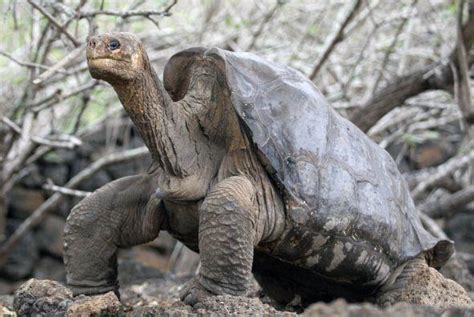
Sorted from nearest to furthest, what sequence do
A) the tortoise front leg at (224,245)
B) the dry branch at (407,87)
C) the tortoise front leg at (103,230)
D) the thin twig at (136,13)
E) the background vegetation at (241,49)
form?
the tortoise front leg at (224,245)
the tortoise front leg at (103,230)
the thin twig at (136,13)
the dry branch at (407,87)
the background vegetation at (241,49)

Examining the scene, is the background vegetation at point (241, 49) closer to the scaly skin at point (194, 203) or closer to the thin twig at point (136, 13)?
the thin twig at point (136, 13)

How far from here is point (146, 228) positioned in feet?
10.8

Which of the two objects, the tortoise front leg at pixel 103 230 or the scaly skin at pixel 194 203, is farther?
the tortoise front leg at pixel 103 230

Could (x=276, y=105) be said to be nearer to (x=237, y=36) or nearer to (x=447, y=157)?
(x=237, y=36)

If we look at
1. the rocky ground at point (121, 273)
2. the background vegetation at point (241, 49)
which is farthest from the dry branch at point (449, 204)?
the rocky ground at point (121, 273)

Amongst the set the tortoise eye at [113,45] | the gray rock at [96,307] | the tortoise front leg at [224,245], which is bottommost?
the gray rock at [96,307]

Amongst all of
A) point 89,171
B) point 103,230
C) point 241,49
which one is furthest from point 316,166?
point 89,171

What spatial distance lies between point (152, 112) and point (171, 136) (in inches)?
5.4

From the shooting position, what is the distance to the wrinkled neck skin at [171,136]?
114 inches

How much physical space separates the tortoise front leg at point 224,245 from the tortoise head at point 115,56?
516mm

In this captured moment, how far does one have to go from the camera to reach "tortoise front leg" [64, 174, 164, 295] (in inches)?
130

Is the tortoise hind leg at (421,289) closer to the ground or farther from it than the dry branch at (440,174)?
farther from it

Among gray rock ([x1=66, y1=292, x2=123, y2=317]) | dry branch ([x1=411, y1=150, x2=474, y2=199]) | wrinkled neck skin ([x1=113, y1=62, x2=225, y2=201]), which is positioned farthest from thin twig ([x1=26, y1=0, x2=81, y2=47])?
dry branch ([x1=411, y1=150, x2=474, y2=199])

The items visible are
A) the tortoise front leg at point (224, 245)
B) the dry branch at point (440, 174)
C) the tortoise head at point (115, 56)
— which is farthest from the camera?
the dry branch at point (440, 174)
